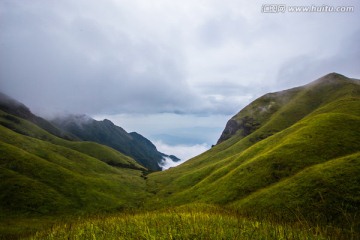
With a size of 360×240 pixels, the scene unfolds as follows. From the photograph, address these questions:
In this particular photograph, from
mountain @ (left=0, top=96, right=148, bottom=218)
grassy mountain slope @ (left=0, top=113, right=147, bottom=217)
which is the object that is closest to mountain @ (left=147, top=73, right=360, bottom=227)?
grassy mountain slope @ (left=0, top=113, right=147, bottom=217)

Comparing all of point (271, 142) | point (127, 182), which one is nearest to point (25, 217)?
point (127, 182)

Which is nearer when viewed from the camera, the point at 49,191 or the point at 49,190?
the point at 49,191

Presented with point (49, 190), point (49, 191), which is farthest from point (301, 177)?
point (49, 190)

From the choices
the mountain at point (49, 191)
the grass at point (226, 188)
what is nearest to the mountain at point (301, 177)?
the grass at point (226, 188)

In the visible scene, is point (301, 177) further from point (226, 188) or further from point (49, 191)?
point (49, 191)

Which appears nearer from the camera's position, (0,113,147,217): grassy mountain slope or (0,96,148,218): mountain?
(0,96,148,218): mountain

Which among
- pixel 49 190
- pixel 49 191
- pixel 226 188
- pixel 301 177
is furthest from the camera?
pixel 49 190

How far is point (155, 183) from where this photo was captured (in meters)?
138

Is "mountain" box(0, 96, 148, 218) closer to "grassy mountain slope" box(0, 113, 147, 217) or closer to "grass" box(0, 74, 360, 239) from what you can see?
"grassy mountain slope" box(0, 113, 147, 217)

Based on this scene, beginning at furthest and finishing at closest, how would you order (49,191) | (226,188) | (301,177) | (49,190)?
(49,190)
(49,191)
(226,188)
(301,177)

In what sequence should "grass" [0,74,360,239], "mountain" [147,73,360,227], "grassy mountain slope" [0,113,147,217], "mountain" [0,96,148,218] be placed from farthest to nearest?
"grassy mountain slope" [0,113,147,217]
"mountain" [0,96,148,218]
"mountain" [147,73,360,227]
"grass" [0,74,360,239]

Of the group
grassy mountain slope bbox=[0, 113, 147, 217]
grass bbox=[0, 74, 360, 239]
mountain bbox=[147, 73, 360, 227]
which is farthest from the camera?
grassy mountain slope bbox=[0, 113, 147, 217]

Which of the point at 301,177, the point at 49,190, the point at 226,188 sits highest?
the point at 301,177

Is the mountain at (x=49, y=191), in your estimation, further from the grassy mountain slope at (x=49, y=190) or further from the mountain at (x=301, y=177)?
the mountain at (x=301, y=177)
